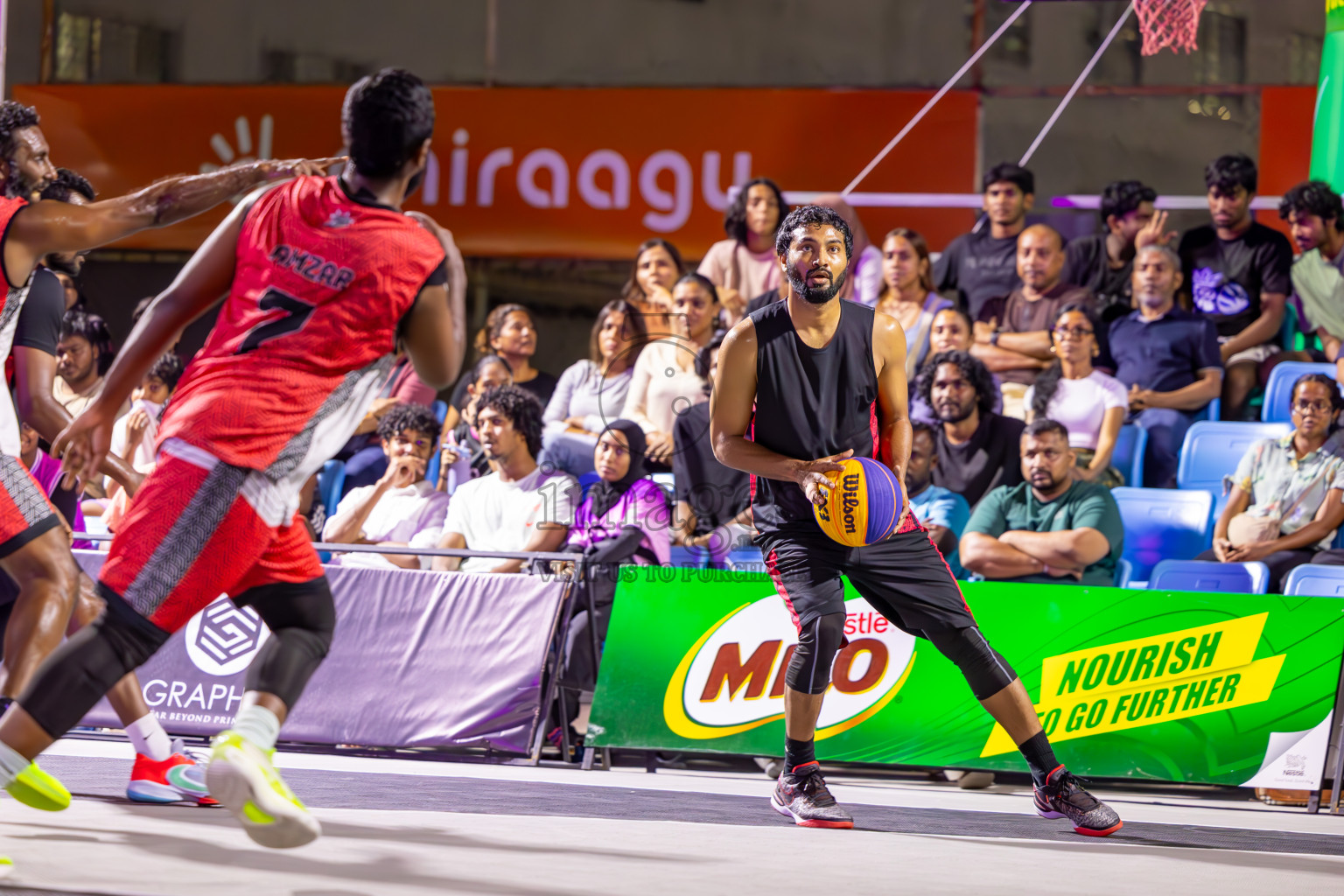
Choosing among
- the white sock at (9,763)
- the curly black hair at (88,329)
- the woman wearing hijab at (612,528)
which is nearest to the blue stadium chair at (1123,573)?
the woman wearing hijab at (612,528)

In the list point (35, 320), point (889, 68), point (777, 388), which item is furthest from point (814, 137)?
point (35, 320)

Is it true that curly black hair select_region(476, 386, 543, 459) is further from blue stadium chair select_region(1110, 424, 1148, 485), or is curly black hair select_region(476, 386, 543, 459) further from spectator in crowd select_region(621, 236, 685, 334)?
blue stadium chair select_region(1110, 424, 1148, 485)

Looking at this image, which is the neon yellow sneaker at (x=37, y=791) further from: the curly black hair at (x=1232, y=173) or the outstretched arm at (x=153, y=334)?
the curly black hair at (x=1232, y=173)

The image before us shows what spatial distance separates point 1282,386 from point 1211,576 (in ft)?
6.90

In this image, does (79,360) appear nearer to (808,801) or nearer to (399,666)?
(399,666)

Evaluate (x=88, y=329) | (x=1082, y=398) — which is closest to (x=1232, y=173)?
(x=1082, y=398)

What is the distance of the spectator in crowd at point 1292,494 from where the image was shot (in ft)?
25.1

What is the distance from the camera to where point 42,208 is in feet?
12.6

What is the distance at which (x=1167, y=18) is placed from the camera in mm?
10062

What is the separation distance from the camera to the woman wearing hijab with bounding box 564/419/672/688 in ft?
22.8

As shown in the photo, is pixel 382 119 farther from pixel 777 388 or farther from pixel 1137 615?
pixel 1137 615

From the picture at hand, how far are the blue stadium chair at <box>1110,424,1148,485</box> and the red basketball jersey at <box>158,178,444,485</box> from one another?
6530mm

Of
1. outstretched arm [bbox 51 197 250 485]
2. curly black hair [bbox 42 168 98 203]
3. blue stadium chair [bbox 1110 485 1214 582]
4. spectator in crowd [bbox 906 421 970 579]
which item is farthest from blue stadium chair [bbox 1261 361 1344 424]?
outstretched arm [bbox 51 197 250 485]

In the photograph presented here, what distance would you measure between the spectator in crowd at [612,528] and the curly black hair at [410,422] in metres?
1.01
